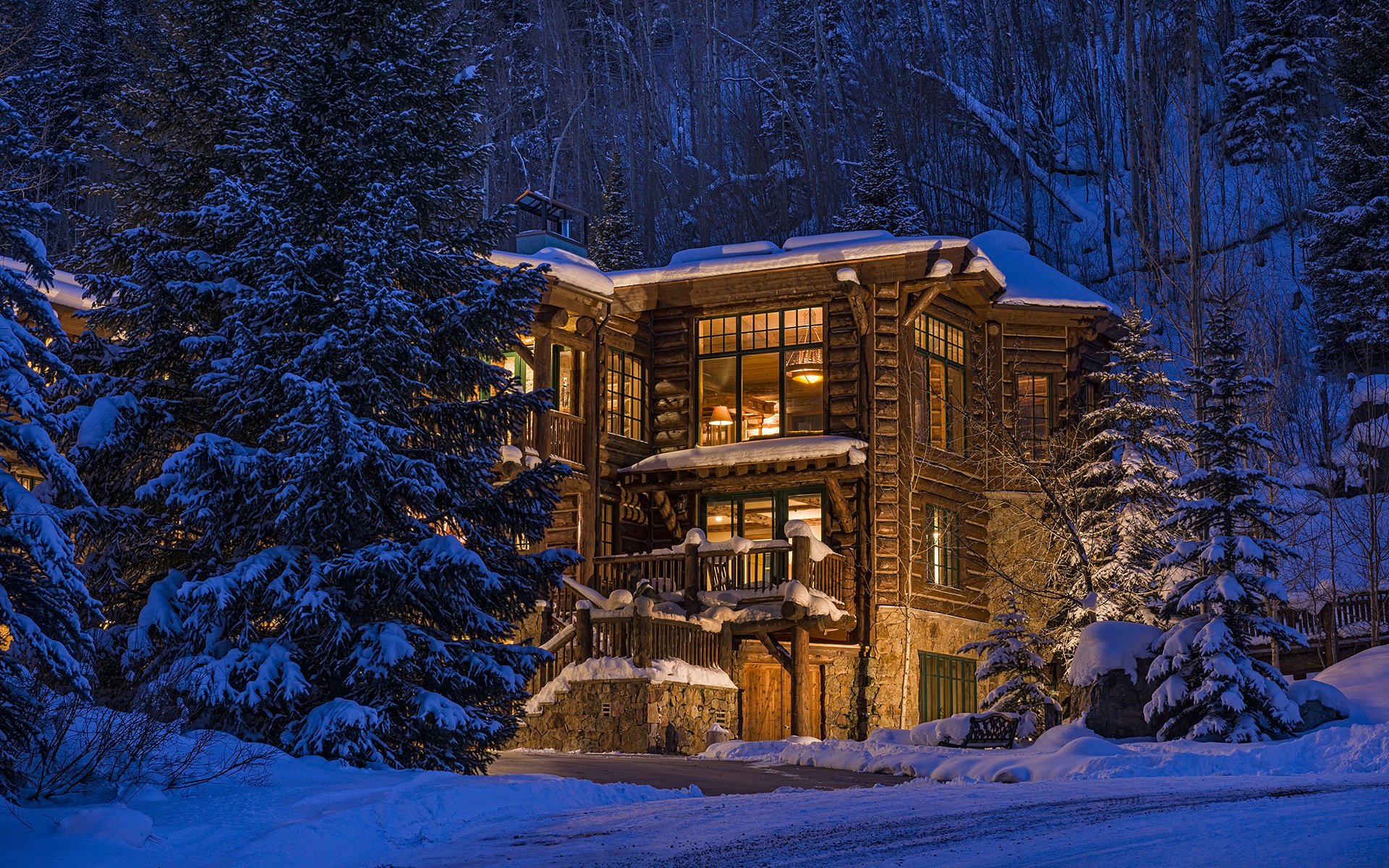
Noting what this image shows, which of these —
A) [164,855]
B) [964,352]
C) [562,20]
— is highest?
[562,20]

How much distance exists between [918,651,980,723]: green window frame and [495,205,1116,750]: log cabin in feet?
0.18

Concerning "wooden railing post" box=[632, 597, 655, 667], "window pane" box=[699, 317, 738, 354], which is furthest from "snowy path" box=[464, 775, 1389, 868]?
"window pane" box=[699, 317, 738, 354]

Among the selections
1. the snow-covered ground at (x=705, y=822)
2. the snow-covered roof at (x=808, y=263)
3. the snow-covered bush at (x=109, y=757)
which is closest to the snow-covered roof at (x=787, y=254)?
the snow-covered roof at (x=808, y=263)

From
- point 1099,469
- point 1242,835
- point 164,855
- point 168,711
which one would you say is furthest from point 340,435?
point 1099,469

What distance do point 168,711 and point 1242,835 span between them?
846 cm

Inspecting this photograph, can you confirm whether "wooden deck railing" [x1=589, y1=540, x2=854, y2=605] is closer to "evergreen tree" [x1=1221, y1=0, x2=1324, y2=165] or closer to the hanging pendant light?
the hanging pendant light

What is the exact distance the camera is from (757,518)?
27.2m

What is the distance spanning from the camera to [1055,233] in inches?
1984

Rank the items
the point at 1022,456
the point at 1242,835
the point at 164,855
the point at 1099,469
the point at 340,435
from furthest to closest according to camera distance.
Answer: the point at 1022,456
the point at 1099,469
the point at 340,435
the point at 164,855
the point at 1242,835

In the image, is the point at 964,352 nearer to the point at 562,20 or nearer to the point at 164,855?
the point at 164,855

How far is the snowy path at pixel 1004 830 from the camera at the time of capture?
7977mm

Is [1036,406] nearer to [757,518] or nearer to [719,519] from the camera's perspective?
[757,518]

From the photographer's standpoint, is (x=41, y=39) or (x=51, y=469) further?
(x=41, y=39)

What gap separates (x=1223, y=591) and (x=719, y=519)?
11.8m
